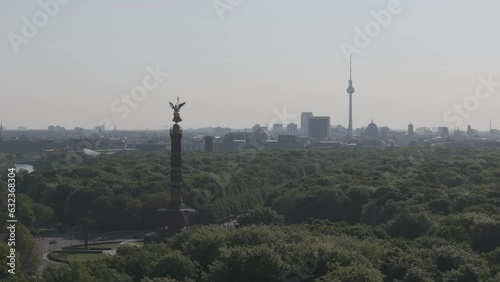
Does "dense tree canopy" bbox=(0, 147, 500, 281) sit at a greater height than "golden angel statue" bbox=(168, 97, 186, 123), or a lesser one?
lesser

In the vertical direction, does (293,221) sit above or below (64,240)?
above

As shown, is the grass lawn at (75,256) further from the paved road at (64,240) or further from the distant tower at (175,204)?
the distant tower at (175,204)

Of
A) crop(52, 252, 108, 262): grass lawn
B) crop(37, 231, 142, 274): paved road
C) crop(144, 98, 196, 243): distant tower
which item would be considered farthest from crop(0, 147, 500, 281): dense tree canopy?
crop(52, 252, 108, 262): grass lawn

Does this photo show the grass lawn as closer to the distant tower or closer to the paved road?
the paved road

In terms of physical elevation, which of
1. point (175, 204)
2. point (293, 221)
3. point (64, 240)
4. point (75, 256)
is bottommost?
point (64, 240)

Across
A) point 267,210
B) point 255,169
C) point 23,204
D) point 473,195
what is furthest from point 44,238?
point 255,169

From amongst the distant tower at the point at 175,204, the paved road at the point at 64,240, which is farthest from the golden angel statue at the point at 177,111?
the paved road at the point at 64,240

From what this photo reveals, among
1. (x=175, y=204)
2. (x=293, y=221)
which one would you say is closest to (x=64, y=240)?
(x=175, y=204)

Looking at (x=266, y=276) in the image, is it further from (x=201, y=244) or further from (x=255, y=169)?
(x=255, y=169)

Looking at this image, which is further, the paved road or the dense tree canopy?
the paved road

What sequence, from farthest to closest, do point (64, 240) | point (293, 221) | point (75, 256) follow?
point (293, 221)
point (64, 240)
point (75, 256)

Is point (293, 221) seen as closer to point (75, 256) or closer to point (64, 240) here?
point (64, 240)
